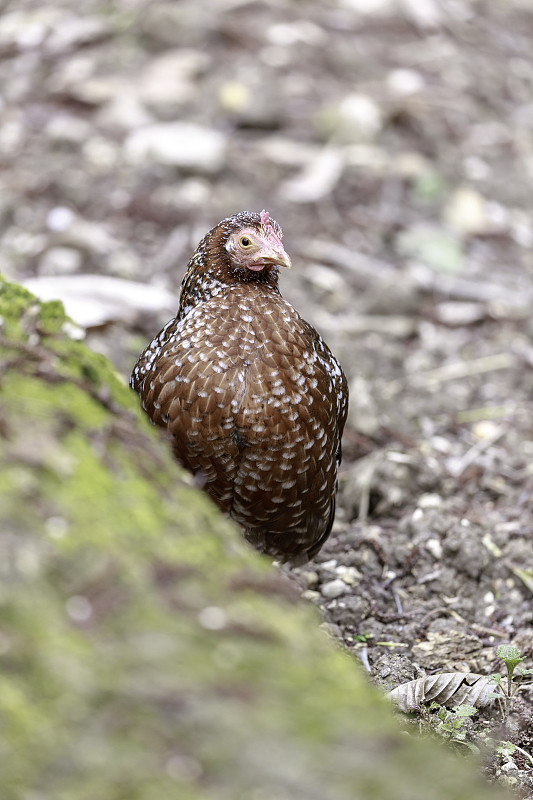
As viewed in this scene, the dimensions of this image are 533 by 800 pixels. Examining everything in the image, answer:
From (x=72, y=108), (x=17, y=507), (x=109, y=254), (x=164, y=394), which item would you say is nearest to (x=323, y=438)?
(x=164, y=394)

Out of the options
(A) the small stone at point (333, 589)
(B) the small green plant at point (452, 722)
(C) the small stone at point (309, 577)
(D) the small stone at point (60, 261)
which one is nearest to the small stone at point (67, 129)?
(D) the small stone at point (60, 261)

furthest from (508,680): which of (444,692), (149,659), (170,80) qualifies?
(170,80)

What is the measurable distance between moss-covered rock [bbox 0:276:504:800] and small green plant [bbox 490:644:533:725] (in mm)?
1168

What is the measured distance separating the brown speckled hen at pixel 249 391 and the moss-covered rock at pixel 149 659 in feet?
3.68

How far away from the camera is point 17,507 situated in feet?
5.22

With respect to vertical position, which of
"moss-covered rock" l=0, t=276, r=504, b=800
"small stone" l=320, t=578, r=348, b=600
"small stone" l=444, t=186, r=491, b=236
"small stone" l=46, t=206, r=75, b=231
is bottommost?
"small stone" l=444, t=186, r=491, b=236

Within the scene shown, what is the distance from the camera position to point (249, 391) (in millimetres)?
2922

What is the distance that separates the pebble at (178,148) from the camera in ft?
21.9

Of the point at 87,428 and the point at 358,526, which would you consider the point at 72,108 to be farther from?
the point at 87,428

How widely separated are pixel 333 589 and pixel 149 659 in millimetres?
2217

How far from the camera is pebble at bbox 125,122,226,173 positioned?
6.67 meters

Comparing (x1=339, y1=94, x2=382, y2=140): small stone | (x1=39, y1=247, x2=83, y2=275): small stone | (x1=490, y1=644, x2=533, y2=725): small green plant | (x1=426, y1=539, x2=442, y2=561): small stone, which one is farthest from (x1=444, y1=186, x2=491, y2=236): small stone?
(x1=490, y1=644, x2=533, y2=725): small green plant

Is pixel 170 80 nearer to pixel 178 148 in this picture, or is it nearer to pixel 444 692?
pixel 178 148

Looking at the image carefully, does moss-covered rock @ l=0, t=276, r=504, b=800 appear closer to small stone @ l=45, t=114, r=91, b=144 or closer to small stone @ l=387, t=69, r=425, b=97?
small stone @ l=45, t=114, r=91, b=144
